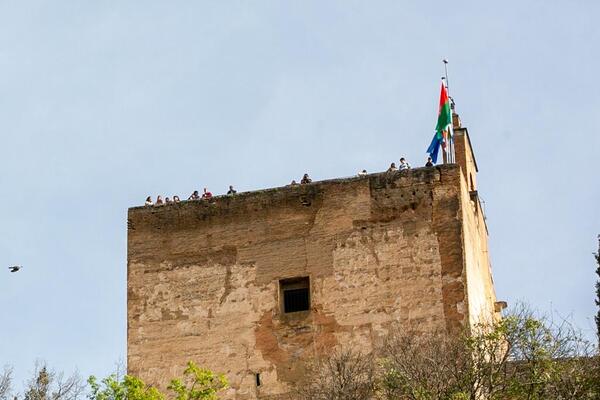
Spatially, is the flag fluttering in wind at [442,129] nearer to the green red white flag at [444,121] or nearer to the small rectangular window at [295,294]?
the green red white flag at [444,121]

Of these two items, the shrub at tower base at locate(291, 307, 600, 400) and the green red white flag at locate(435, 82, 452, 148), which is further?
the green red white flag at locate(435, 82, 452, 148)

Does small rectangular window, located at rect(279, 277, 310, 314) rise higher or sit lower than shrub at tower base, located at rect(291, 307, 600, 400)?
higher

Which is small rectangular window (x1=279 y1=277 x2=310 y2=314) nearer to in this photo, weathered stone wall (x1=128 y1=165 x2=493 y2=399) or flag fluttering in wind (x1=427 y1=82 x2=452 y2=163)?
weathered stone wall (x1=128 y1=165 x2=493 y2=399)

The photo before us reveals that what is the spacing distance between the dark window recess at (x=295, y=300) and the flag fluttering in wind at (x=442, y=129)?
4.01 m

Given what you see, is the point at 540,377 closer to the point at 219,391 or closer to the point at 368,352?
the point at 368,352

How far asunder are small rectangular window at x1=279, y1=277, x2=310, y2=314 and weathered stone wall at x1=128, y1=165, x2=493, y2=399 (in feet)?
0.45

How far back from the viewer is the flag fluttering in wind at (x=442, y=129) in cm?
3362

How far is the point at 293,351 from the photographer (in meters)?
30.5

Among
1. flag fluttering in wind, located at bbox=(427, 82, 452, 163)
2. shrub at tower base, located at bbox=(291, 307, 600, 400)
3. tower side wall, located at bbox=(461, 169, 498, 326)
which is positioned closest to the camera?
shrub at tower base, located at bbox=(291, 307, 600, 400)

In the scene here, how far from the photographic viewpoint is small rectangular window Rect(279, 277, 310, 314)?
30875 millimetres

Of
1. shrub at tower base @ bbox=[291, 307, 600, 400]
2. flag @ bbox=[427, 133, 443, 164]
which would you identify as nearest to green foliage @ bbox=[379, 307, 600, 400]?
shrub at tower base @ bbox=[291, 307, 600, 400]

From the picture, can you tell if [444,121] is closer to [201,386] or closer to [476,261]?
[476,261]

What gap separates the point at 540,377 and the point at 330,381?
13.0 feet

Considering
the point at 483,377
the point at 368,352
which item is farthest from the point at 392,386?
the point at 368,352
